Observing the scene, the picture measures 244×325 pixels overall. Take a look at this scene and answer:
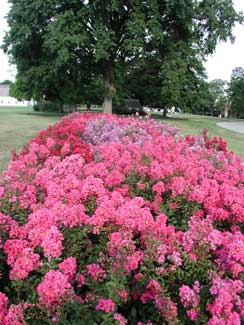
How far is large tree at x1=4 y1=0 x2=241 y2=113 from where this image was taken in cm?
1752

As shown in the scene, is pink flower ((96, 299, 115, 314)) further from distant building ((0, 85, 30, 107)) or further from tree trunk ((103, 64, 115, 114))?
distant building ((0, 85, 30, 107))

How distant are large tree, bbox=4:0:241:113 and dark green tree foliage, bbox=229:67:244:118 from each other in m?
36.5

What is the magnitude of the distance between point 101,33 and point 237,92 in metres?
44.1

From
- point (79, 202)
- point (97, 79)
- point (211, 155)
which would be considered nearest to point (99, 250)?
point (79, 202)

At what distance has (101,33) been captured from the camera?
1747 centimetres

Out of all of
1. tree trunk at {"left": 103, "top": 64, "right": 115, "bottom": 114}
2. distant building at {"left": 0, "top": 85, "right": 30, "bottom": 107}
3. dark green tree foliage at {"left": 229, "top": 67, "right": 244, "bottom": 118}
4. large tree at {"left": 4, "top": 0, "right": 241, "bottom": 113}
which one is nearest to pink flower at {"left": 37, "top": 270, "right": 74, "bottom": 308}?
large tree at {"left": 4, "top": 0, "right": 241, "bottom": 113}

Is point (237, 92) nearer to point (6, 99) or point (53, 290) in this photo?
point (53, 290)

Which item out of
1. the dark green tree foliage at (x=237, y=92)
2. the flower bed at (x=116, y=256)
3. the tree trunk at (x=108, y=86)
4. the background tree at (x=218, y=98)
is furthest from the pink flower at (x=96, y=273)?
the background tree at (x=218, y=98)

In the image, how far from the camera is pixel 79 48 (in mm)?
19141

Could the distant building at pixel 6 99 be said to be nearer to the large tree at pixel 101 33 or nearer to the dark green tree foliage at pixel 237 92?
the dark green tree foliage at pixel 237 92

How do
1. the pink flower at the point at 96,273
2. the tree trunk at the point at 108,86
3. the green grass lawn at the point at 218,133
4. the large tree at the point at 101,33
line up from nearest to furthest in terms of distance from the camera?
the pink flower at the point at 96,273
the green grass lawn at the point at 218,133
the large tree at the point at 101,33
the tree trunk at the point at 108,86

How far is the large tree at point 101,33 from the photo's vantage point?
57.5ft

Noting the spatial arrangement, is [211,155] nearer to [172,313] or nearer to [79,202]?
[79,202]

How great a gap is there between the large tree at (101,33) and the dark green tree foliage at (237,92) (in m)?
36.5
